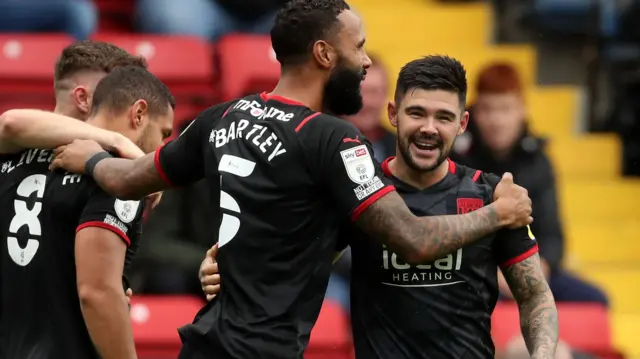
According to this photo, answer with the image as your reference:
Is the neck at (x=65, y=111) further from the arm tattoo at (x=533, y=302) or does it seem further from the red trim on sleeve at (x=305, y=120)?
the arm tattoo at (x=533, y=302)

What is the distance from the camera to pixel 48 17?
8.30m

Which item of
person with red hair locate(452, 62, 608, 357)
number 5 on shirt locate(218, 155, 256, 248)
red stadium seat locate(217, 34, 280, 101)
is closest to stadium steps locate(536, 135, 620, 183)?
person with red hair locate(452, 62, 608, 357)

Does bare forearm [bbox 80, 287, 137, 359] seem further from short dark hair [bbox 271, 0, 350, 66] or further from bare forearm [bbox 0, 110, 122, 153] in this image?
short dark hair [bbox 271, 0, 350, 66]

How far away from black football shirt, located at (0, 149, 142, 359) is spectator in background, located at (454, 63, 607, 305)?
3313 millimetres

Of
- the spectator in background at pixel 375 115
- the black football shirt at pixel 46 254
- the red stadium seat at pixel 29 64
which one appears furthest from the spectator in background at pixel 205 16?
the black football shirt at pixel 46 254

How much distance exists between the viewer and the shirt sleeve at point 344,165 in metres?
3.83

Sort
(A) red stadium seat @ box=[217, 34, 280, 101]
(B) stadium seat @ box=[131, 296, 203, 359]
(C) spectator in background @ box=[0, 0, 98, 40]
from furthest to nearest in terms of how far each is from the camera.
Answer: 1. (C) spectator in background @ box=[0, 0, 98, 40]
2. (A) red stadium seat @ box=[217, 34, 280, 101]
3. (B) stadium seat @ box=[131, 296, 203, 359]

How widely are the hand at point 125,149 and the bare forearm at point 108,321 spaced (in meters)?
0.44

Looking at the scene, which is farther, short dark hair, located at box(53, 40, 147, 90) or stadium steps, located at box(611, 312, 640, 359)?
stadium steps, located at box(611, 312, 640, 359)

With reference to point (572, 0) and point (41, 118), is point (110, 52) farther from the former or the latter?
point (572, 0)

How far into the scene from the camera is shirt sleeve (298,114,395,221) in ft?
Result: 12.6

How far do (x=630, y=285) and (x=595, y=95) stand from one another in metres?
1.68

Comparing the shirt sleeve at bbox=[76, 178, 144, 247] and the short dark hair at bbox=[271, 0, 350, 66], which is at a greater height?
the short dark hair at bbox=[271, 0, 350, 66]

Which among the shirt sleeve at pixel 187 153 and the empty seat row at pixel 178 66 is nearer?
the shirt sleeve at pixel 187 153
